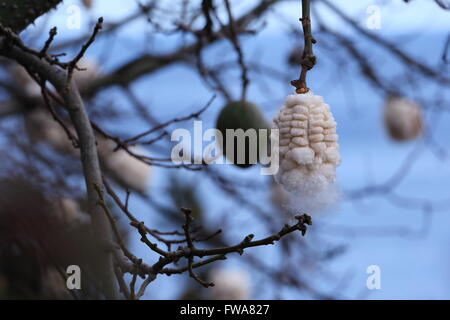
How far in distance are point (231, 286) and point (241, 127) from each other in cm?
97

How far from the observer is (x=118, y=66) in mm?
1768

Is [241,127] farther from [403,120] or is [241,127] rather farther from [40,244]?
[403,120]

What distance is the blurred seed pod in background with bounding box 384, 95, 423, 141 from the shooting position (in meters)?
1.98

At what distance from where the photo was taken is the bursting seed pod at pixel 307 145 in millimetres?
630

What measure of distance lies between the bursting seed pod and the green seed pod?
0.32m

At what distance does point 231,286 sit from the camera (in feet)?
6.39

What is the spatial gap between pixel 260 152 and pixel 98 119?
79cm

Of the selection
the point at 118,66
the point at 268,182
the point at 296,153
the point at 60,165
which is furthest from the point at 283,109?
the point at 118,66

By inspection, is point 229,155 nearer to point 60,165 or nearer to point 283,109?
point 283,109

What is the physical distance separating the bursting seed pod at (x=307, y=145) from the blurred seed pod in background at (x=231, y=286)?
1155 millimetres
